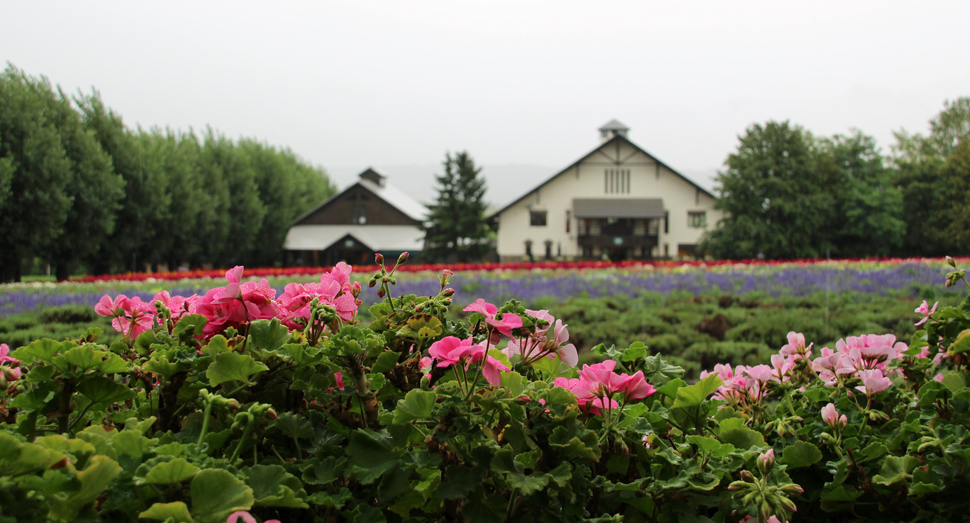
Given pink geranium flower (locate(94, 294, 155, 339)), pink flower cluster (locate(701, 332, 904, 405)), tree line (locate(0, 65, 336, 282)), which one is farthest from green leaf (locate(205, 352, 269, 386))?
tree line (locate(0, 65, 336, 282))

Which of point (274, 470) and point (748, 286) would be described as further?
point (748, 286)

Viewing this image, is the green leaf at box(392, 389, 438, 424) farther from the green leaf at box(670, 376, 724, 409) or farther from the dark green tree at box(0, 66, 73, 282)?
the dark green tree at box(0, 66, 73, 282)

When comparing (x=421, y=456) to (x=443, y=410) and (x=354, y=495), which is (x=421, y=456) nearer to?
(x=443, y=410)

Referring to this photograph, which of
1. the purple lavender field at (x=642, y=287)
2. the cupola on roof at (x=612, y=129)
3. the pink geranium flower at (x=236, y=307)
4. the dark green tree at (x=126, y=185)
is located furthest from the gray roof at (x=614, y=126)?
the pink geranium flower at (x=236, y=307)

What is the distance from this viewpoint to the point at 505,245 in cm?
3788

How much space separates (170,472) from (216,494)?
0.22ft

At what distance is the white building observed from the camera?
37.2 meters

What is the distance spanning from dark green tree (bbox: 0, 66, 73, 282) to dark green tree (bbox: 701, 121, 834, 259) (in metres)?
31.7

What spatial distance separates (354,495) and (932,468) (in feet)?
4.10

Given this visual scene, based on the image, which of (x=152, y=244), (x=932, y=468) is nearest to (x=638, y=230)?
(x=152, y=244)

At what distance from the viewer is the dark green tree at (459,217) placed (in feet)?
116

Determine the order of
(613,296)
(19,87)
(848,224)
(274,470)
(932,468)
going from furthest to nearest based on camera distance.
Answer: (848,224) → (19,87) → (613,296) → (932,468) → (274,470)

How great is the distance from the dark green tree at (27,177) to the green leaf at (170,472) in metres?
23.6

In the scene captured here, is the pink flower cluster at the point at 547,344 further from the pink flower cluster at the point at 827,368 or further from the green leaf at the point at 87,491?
the green leaf at the point at 87,491
